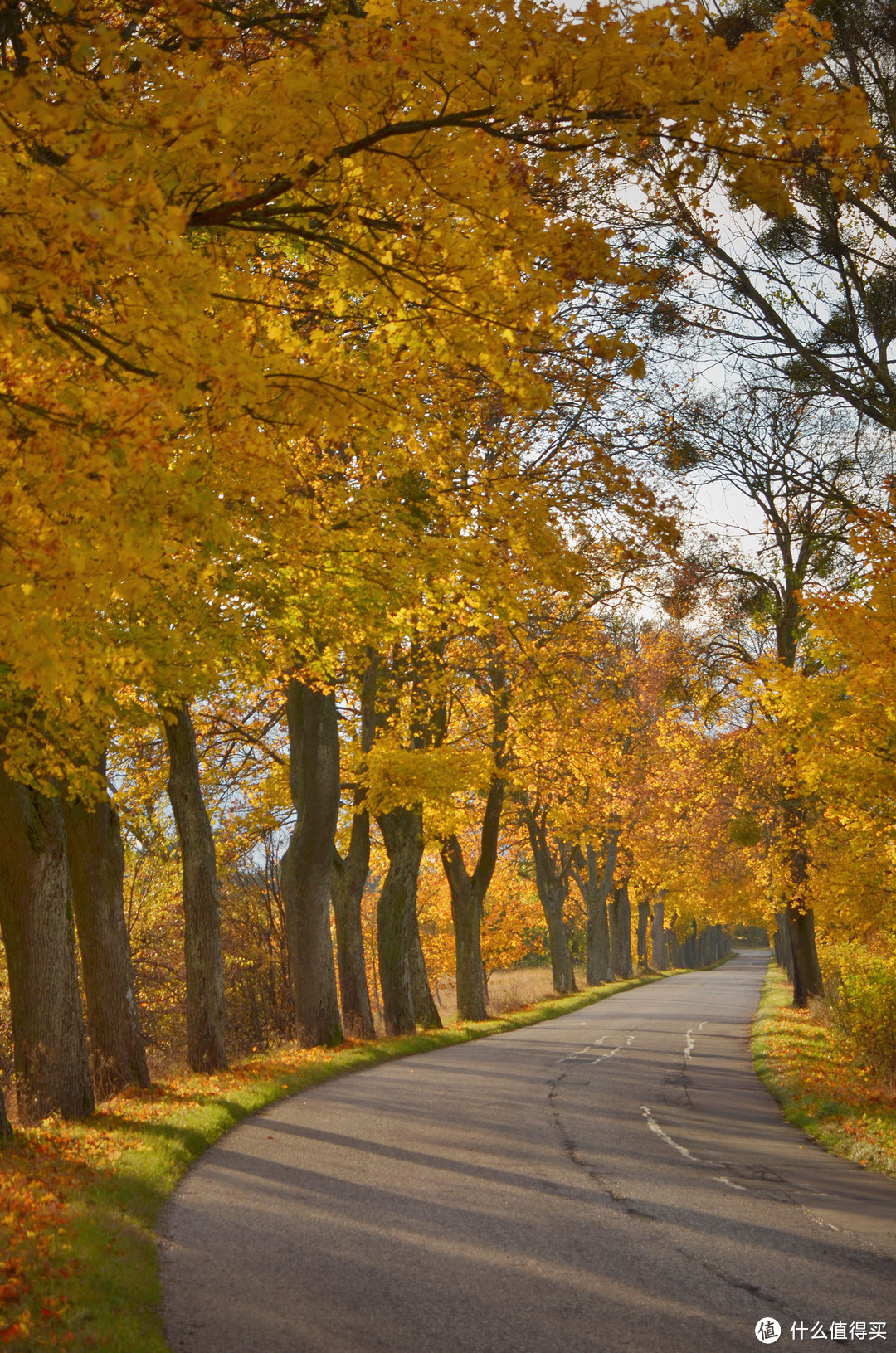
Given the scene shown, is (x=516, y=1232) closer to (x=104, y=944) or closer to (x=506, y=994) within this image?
(x=104, y=944)

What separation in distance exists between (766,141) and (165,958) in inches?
982

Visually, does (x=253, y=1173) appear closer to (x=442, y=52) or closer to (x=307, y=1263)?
(x=307, y=1263)

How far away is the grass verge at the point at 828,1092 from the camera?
442 inches

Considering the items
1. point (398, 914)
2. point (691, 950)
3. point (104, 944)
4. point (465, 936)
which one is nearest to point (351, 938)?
point (398, 914)

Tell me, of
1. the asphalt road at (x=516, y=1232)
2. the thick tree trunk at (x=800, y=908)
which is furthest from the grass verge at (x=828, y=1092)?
the thick tree trunk at (x=800, y=908)

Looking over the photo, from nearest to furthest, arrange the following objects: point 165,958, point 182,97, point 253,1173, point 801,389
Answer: point 182,97, point 253,1173, point 801,389, point 165,958

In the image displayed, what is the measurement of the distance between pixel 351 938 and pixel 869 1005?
9.58 meters

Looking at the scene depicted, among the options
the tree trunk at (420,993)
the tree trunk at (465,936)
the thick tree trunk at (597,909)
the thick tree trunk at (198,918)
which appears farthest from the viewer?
the thick tree trunk at (597,909)

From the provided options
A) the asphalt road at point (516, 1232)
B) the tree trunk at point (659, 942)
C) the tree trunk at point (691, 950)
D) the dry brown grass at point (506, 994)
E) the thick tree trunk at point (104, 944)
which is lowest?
the tree trunk at point (691, 950)

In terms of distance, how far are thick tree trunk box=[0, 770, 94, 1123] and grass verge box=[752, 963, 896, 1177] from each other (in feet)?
25.8

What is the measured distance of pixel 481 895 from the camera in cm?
2727

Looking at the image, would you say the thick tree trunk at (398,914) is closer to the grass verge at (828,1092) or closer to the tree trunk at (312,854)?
→ the tree trunk at (312,854)

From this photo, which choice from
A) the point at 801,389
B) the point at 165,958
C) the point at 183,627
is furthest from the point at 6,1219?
the point at 165,958

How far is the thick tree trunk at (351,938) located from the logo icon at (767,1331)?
621 inches
